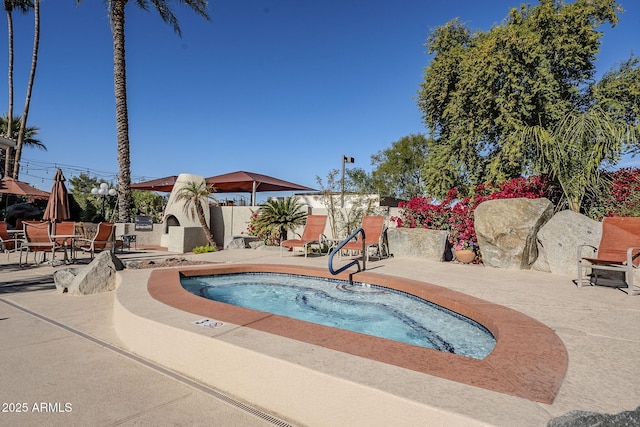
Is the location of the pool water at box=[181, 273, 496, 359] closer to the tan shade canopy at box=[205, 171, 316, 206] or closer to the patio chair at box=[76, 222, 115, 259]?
the patio chair at box=[76, 222, 115, 259]

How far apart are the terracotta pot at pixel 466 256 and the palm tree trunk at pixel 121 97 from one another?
1116cm

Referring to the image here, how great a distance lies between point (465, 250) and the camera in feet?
25.8

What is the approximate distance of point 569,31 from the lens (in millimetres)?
11500

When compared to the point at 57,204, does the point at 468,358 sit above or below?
below

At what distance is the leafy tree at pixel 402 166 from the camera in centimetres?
2847

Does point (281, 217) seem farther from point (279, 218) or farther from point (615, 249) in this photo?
point (615, 249)

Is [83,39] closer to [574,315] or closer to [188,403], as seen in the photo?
[188,403]

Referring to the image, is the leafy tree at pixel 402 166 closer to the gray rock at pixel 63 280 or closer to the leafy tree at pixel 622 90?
the leafy tree at pixel 622 90

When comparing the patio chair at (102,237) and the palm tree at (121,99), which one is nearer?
the patio chair at (102,237)

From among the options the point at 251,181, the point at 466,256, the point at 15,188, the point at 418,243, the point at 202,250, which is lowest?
the point at 202,250

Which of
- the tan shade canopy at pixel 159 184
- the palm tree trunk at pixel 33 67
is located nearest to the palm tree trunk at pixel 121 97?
the tan shade canopy at pixel 159 184

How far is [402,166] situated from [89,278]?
27022 millimetres

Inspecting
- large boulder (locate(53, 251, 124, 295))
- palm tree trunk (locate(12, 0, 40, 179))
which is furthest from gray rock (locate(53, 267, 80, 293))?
palm tree trunk (locate(12, 0, 40, 179))

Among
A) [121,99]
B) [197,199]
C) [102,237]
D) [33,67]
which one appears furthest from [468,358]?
[33,67]
